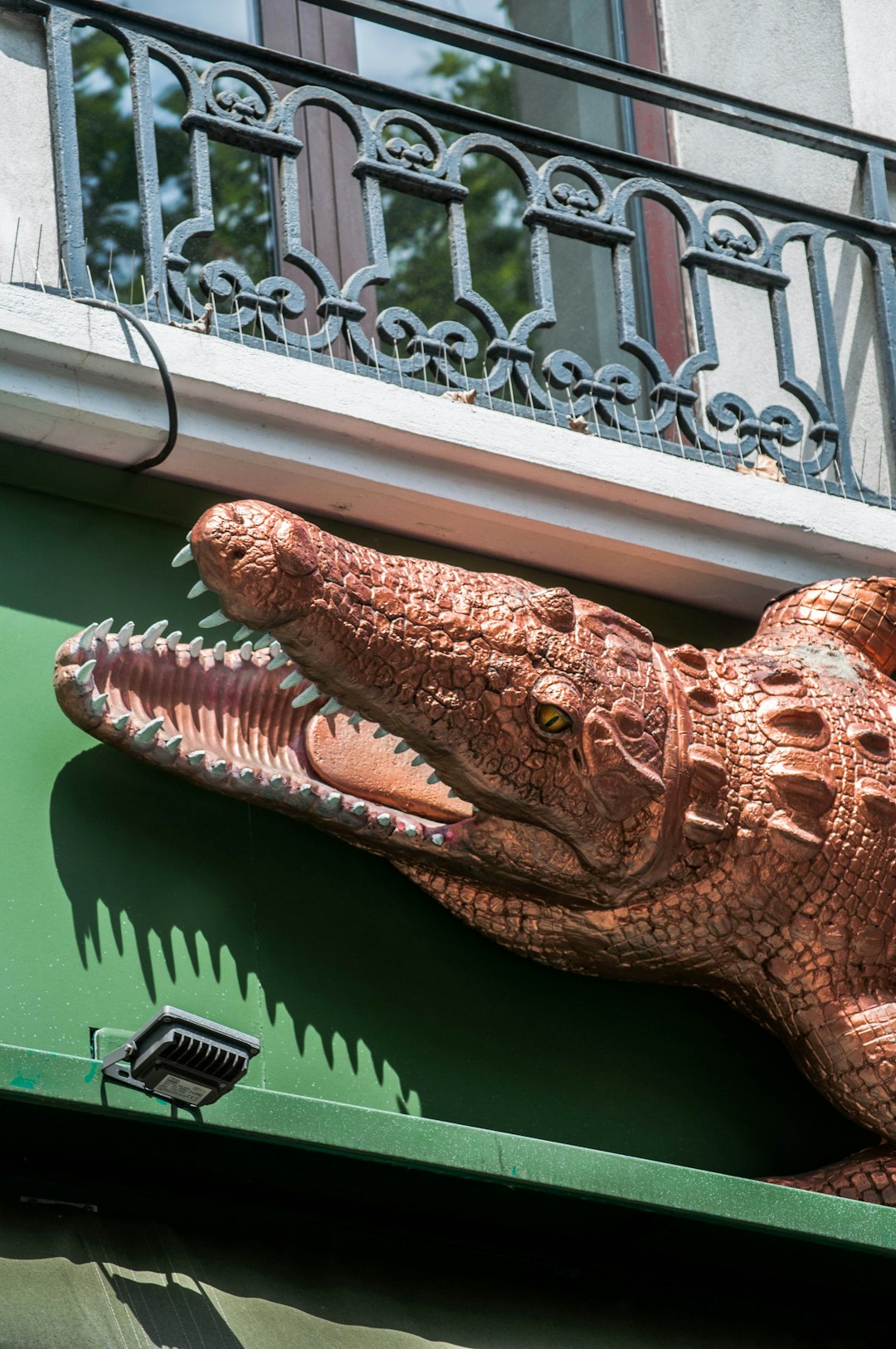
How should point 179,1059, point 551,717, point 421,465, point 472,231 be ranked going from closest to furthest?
point 179,1059 < point 551,717 < point 421,465 < point 472,231

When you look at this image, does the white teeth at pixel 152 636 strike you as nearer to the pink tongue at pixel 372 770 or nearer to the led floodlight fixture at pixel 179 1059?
the pink tongue at pixel 372 770

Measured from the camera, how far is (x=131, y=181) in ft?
18.7

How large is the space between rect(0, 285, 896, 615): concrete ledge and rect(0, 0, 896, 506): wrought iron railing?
143mm

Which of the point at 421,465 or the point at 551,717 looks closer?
the point at 551,717

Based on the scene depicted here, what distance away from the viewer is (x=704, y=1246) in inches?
167

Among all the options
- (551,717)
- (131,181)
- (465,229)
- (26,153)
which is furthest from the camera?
(131,181)

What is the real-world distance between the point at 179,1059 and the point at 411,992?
3.69 ft

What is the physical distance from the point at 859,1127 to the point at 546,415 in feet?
5.60

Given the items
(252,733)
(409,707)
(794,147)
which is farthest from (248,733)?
(794,147)

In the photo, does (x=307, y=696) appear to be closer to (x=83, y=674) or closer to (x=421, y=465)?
(x=83, y=674)

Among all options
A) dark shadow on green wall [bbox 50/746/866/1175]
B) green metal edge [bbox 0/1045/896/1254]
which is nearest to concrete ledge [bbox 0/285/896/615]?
dark shadow on green wall [bbox 50/746/866/1175]

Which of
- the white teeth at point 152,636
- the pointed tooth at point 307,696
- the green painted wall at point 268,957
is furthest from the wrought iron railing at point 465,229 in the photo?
the pointed tooth at point 307,696

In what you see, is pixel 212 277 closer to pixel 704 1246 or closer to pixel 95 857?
pixel 95 857

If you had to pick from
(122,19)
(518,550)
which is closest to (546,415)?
(518,550)
